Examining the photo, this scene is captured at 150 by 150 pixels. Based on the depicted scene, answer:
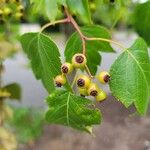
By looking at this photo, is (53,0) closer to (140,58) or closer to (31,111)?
(140,58)

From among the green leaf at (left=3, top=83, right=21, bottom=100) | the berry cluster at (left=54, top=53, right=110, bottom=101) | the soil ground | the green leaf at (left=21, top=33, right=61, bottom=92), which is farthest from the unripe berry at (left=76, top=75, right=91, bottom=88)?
the soil ground

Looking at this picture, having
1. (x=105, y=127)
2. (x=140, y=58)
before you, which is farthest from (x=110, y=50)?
(x=105, y=127)

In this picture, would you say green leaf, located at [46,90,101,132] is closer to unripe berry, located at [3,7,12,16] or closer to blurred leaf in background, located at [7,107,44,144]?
unripe berry, located at [3,7,12,16]

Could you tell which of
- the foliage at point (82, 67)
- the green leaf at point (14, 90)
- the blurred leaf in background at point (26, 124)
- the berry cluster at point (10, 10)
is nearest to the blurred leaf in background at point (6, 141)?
the green leaf at point (14, 90)

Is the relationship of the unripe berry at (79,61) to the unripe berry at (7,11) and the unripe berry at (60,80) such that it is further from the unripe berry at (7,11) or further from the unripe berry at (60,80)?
the unripe berry at (7,11)

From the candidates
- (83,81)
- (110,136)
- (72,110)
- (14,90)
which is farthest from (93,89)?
(110,136)

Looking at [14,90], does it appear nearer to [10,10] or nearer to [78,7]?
[10,10]
